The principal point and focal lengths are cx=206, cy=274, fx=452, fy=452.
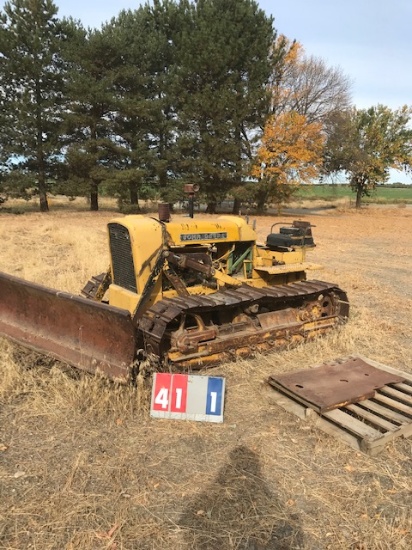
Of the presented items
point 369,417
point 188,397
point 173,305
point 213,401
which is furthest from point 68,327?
point 369,417

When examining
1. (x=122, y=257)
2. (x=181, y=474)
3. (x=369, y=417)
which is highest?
(x=122, y=257)

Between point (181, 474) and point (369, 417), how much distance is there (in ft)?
5.83

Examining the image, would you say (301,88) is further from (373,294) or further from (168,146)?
(373,294)

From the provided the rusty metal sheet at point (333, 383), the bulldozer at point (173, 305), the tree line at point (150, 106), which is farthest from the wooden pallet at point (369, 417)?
the tree line at point (150, 106)

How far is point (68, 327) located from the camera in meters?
4.83

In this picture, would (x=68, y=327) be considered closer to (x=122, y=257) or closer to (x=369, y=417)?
(x=122, y=257)

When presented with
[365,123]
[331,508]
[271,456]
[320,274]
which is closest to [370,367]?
[271,456]

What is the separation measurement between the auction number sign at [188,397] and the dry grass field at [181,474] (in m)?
0.11

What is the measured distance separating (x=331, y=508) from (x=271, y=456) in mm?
644

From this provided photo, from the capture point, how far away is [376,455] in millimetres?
3578

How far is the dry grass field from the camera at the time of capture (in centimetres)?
272

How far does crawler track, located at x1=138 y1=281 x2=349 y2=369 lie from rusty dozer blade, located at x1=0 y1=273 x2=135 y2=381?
0.35m

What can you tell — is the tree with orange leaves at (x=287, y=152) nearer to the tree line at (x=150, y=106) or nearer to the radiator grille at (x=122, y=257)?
the tree line at (x=150, y=106)

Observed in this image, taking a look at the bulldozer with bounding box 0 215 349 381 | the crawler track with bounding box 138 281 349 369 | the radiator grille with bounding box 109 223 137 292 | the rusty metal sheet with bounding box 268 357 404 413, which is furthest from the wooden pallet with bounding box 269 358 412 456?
the radiator grille with bounding box 109 223 137 292
